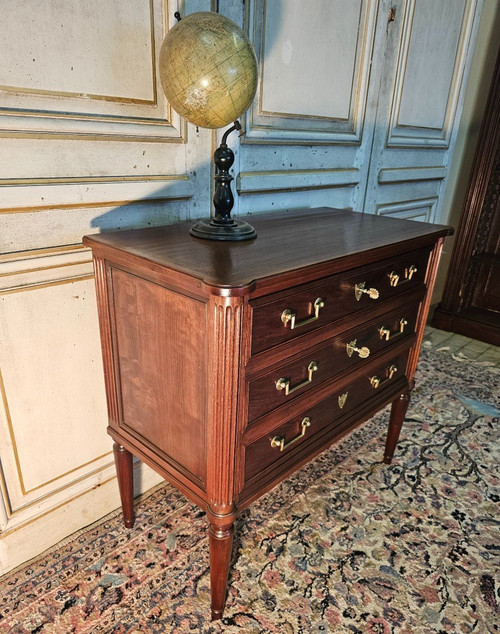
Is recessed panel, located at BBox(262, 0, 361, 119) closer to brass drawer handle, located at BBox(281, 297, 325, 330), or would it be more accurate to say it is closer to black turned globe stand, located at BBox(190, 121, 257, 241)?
black turned globe stand, located at BBox(190, 121, 257, 241)

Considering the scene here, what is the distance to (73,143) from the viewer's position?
44.7 inches

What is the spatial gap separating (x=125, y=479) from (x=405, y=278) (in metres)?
1.04

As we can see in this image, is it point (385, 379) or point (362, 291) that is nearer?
point (362, 291)

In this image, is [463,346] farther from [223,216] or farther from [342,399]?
[223,216]

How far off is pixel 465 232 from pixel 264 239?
223 cm

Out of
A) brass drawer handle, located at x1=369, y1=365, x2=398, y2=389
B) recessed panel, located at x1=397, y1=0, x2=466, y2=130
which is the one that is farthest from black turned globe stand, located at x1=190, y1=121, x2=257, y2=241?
recessed panel, located at x1=397, y1=0, x2=466, y2=130

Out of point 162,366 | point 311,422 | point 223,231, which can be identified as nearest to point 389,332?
point 311,422

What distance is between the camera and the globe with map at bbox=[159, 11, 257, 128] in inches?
37.3

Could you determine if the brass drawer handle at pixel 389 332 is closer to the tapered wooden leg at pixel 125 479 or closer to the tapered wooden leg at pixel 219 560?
the tapered wooden leg at pixel 219 560

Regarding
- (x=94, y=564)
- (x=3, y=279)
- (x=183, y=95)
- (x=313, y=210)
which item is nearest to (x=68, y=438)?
(x=94, y=564)

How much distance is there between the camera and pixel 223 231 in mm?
1140

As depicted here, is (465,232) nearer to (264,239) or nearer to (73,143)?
(264,239)

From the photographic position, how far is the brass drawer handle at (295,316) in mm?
973

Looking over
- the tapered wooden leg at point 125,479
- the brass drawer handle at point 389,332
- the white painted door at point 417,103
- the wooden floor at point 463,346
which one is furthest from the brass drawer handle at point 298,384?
the wooden floor at point 463,346
